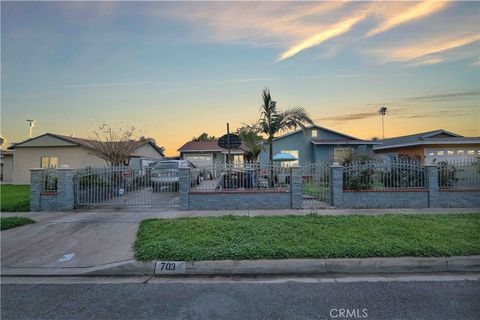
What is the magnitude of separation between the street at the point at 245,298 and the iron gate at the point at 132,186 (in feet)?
17.8

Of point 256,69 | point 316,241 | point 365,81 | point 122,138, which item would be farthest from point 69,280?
point 122,138

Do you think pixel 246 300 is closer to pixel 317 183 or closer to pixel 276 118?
pixel 317 183

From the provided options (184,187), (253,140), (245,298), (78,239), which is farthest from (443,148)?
(78,239)

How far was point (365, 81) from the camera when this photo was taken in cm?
1413

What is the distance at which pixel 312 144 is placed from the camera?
23250mm

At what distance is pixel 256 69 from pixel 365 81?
546 centimetres

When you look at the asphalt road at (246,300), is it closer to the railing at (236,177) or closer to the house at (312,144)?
the railing at (236,177)

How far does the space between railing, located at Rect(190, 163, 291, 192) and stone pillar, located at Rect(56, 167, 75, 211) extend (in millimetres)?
4284

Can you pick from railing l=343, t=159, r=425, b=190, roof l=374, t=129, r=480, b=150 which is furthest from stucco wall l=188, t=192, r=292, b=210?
roof l=374, t=129, r=480, b=150

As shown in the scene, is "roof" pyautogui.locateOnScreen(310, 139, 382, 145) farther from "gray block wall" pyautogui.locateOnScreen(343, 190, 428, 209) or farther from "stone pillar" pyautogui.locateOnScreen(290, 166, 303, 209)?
"stone pillar" pyautogui.locateOnScreen(290, 166, 303, 209)

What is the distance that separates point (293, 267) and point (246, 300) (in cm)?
135

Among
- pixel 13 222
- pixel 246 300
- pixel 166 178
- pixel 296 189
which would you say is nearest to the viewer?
pixel 246 300

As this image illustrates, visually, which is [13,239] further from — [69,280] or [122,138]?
[122,138]

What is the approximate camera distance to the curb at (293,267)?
16.2 ft
